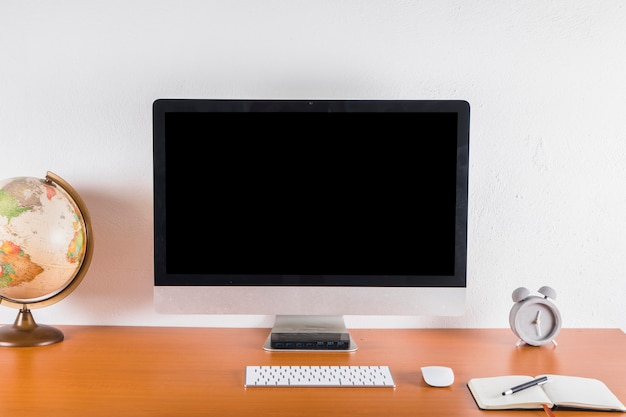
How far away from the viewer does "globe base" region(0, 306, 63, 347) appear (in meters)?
1.40

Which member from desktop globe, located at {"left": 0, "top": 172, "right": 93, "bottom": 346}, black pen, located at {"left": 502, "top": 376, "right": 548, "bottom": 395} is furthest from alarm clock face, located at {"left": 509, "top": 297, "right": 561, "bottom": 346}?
desktop globe, located at {"left": 0, "top": 172, "right": 93, "bottom": 346}

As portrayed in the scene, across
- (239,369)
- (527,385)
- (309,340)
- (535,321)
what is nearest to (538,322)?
(535,321)

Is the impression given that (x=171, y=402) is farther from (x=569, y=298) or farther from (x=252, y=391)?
(x=569, y=298)

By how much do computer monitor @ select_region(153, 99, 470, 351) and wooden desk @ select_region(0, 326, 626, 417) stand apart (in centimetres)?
11

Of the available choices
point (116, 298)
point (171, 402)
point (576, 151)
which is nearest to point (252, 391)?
point (171, 402)

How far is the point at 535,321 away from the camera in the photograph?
Result: 1.45 metres

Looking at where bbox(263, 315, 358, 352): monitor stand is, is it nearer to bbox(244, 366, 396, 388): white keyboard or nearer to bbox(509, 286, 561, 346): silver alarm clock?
bbox(244, 366, 396, 388): white keyboard

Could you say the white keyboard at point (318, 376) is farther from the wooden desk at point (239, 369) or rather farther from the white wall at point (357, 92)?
the white wall at point (357, 92)

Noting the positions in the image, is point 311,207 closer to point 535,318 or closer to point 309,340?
point 309,340

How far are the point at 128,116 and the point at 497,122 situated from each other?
93 cm

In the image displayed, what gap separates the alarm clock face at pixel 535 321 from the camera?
144 cm

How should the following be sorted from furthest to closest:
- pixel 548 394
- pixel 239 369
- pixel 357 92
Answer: pixel 357 92 < pixel 239 369 < pixel 548 394

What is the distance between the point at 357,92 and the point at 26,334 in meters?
0.96

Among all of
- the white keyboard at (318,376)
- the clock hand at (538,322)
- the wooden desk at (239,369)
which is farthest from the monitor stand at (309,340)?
the clock hand at (538,322)
